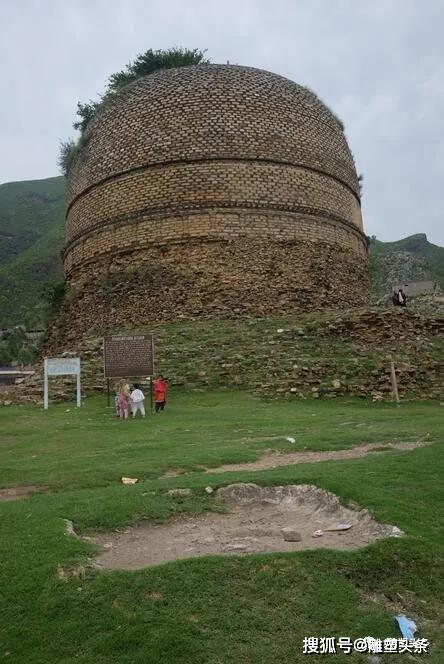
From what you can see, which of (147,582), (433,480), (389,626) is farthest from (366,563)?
(433,480)

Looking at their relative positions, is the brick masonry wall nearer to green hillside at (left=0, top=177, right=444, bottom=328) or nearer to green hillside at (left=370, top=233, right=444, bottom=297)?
green hillside at (left=0, top=177, right=444, bottom=328)

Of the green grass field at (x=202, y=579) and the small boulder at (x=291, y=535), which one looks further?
the small boulder at (x=291, y=535)

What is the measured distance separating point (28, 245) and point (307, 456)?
67935 millimetres

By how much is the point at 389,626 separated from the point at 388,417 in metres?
7.11

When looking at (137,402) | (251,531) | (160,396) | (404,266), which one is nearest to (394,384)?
(160,396)

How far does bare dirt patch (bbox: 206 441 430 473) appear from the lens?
21.5ft

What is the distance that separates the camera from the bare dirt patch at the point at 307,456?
6.54 m

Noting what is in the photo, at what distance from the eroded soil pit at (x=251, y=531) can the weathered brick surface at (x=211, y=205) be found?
12036 mm

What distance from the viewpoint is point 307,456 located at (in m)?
7.07

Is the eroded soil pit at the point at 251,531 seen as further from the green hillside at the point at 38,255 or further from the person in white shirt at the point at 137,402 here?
the green hillside at the point at 38,255

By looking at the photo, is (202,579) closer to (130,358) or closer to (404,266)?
(130,358)

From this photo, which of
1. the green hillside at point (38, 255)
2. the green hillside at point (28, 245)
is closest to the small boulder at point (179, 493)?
the green hillside at point (38, 255)

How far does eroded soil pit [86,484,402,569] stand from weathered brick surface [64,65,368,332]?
12.0 meters

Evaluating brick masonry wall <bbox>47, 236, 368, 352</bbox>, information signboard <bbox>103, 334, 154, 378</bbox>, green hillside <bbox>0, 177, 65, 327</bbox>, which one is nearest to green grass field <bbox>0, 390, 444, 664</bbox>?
information signboard <bbox>103, 334, 154, 378</bbox>
